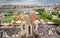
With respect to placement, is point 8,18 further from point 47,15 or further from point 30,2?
point 47,15

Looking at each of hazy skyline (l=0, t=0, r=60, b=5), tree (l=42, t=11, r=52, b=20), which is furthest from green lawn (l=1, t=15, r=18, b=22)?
tree (l=42, t=11, r=52, b=20)

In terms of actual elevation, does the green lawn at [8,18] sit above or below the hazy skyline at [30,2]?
below

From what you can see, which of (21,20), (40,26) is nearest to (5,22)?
(21,20)

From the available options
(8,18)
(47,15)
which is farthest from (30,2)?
(8,18)

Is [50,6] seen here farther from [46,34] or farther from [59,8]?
[46,34]

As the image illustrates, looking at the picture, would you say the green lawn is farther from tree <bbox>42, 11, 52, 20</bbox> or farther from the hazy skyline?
tree <bbox>42, 11, 52, 20</bbox>

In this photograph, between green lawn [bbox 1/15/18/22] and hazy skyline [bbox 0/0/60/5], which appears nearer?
green lawn [bbox 1/15/18/22]

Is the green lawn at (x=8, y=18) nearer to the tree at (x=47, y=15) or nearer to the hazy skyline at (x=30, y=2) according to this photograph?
the hazy skyline at (x=30, y=2)

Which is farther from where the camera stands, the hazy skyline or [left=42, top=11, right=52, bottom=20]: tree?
the hazy skyline

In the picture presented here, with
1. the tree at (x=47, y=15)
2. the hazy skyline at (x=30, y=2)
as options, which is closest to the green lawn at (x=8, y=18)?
the hazy skyline at (x=30, y=2)

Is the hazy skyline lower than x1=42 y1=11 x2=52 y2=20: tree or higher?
higher

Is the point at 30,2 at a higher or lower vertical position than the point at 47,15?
higher
